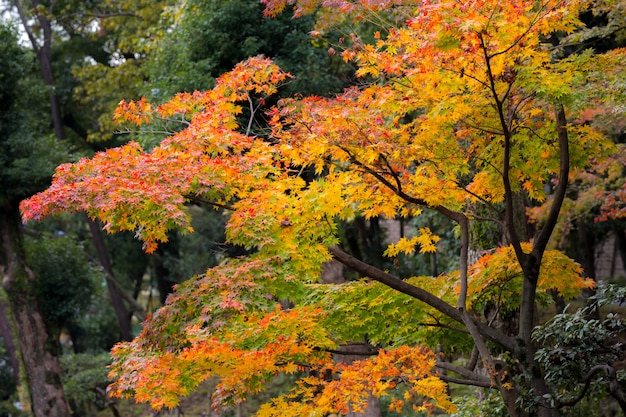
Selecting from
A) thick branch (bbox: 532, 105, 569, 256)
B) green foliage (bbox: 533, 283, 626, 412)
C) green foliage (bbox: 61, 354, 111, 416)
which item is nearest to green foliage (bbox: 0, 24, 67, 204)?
green foliage (bbox: 61, 354, 111, 416)

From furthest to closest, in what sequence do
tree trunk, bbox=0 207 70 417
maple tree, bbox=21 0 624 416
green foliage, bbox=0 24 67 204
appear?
tree trunk, bbox=0 207 70 417 → green foliage, bbox=0 24 67 204 → maple tree, bbox=21 0 624 416

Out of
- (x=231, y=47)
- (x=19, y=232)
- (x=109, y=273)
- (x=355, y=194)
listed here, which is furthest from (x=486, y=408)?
(x=109, y=273)

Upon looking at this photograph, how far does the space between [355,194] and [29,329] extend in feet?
34.2

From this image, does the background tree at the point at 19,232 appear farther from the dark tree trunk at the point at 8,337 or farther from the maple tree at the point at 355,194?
the maple tree at the point at 355,194

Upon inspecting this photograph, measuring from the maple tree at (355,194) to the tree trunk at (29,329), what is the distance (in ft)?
28.0

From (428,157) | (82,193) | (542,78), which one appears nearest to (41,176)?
(82,193)

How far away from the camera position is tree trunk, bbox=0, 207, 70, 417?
49.5ft

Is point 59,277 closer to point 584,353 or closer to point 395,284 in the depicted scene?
point 395,284

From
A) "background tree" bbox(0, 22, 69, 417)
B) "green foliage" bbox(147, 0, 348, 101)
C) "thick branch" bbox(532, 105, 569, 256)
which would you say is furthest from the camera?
"background tree" bbox(0, 22, 69, 417)

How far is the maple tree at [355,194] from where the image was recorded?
6094mm

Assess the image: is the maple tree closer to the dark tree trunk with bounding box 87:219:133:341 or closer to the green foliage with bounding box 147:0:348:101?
the green foliage with bounding box 147:0:348:101

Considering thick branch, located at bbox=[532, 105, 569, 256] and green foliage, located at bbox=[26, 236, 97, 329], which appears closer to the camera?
thick branch, located at bbox=[532, 105, 569, 256]

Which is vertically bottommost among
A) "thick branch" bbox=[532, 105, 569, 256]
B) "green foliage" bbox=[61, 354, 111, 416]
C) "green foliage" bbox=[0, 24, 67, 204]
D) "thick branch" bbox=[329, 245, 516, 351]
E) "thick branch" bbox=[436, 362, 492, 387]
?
"green foliage" bbox=[61, 354, 111, 416]

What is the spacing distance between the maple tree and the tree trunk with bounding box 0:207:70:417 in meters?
8.53
